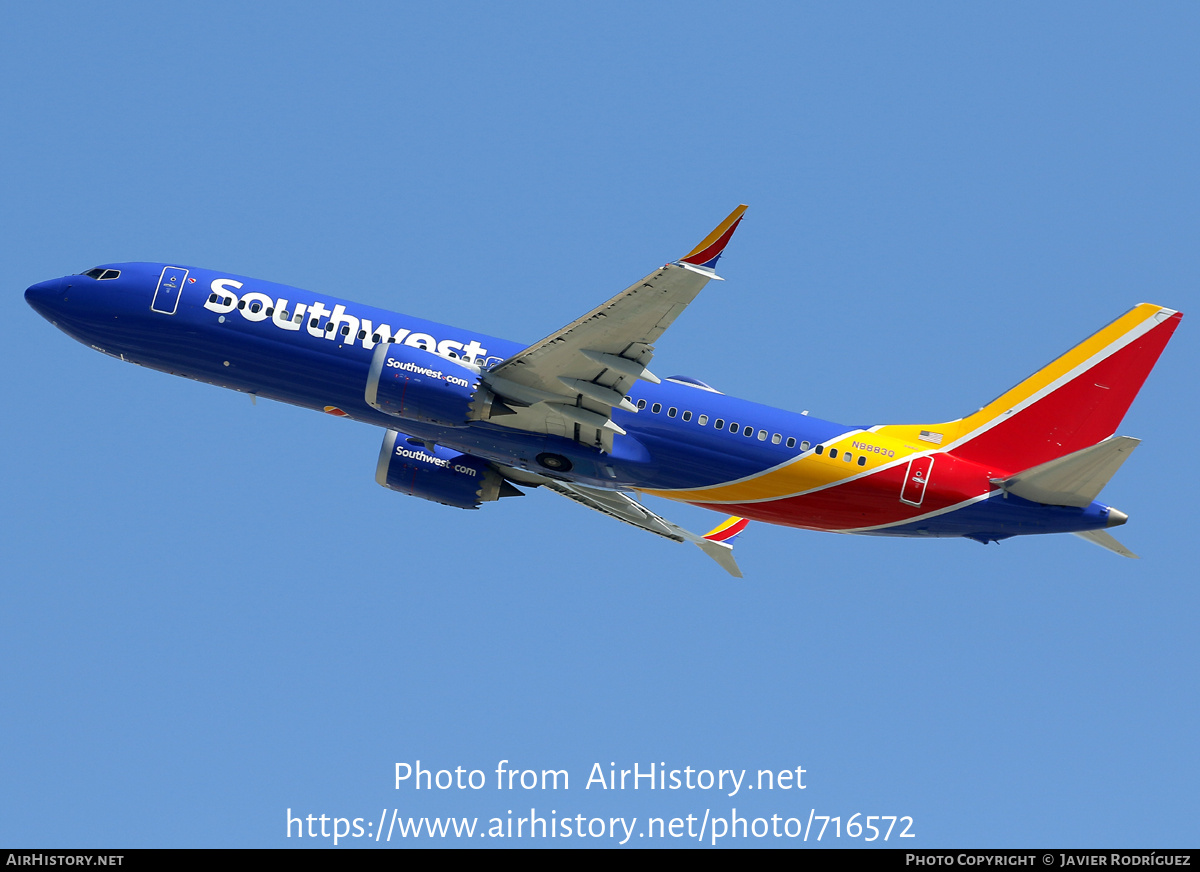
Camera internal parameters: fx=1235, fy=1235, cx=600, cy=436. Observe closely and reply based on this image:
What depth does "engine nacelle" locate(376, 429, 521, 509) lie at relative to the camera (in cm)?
4097

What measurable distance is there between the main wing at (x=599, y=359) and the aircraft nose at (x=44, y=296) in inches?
559

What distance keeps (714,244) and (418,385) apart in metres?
9.42

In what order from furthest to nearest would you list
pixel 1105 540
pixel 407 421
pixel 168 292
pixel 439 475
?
pixel 439 475 < pixel 168 292 < pixel 407 421 < pixel 1105 540

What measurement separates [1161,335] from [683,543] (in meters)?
16.5

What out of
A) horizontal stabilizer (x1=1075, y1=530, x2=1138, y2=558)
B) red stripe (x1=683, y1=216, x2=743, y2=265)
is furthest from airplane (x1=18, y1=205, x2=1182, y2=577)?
red stripe (x1=683, y1=216, x2=743, y2=265)

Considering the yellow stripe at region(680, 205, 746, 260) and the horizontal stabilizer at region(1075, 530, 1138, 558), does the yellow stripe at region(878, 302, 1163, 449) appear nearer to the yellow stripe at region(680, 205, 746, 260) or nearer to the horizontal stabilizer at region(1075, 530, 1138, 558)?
the horizontal stabilizer at region(1075, 530, 1138, 558)

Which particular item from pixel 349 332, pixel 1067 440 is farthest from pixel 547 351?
pixel 1067 440

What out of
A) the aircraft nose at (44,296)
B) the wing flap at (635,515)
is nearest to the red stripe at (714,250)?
the wing flap at (635,515)

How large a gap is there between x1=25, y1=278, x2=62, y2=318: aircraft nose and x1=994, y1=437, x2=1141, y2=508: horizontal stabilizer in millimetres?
28706

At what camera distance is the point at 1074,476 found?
3372 centimetres

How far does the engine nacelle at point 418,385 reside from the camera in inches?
1326

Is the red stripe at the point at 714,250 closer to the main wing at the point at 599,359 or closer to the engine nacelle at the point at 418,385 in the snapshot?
the main wing at the point at 599,359

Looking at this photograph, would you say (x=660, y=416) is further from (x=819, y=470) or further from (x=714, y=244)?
(x=714, y=244)

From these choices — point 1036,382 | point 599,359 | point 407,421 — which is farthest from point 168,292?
point 1036,382
